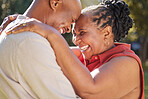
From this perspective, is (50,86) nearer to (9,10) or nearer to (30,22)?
(30,22)

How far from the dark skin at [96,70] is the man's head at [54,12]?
34cm

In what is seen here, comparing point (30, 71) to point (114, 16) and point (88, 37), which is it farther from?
point (114, 16)

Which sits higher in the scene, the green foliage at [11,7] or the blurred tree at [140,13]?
the green foliage at [11,7]

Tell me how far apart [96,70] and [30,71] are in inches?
35.8

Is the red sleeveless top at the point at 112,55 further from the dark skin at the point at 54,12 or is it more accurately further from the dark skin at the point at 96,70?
the dark skin at the point at 54,12

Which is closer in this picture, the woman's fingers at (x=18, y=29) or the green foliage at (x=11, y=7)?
the woman's fingers at (x=18, y=29)

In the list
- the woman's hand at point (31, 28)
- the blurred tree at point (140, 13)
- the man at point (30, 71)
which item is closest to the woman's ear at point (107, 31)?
the woman's hand at point (31, 28)

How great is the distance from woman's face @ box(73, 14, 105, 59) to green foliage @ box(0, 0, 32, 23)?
44.2 ft

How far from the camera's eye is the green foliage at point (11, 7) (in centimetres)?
1630

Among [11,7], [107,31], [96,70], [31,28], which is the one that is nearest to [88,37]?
[107,31]

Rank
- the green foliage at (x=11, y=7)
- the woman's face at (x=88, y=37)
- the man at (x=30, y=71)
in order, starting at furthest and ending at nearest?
the green foliage at (x=11, y=7)
the woman's face at (x=88, y=37)
the man at (x=30, y=71)

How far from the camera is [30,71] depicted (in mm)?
1896

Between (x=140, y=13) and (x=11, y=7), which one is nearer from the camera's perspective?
(x=11, y=7)

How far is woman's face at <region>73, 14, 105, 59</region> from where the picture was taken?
2992 mm
